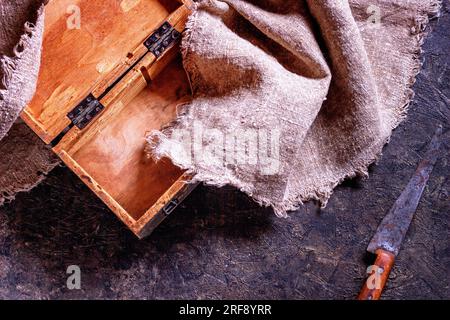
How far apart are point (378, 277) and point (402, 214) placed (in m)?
0.18

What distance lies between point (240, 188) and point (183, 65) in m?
0.35

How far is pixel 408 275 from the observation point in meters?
1.31

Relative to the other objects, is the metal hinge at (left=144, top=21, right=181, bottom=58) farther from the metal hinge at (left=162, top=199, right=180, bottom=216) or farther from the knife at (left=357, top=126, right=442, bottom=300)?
the knife at (left=357, top=126, right=442, bottom=300)

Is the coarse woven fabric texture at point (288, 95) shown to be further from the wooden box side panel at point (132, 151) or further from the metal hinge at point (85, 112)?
the metal hinge at point (85, 112)

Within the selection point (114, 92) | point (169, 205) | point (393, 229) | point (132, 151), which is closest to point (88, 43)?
point (114, 92)

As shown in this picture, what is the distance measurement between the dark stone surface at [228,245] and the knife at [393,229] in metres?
0.02

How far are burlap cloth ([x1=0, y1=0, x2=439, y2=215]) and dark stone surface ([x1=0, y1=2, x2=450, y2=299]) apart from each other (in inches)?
2.8

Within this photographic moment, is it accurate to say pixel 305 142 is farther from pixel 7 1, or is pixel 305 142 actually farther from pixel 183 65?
pixel 7 1

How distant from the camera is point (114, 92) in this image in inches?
47.3

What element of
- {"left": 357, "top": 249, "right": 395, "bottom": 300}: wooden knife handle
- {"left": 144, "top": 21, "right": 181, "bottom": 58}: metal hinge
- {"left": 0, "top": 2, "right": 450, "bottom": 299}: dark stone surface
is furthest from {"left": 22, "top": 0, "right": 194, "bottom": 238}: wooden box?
{"left": 357, "top": 249, "right": 395, "bottom": 300}: wooden knife handle

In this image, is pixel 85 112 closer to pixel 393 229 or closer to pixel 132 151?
pixel 132 151

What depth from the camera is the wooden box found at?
1.21 meters

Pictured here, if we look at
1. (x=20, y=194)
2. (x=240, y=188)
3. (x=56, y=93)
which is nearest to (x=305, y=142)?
(x=240, y=188)

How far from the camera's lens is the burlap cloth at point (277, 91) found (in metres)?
1.22
